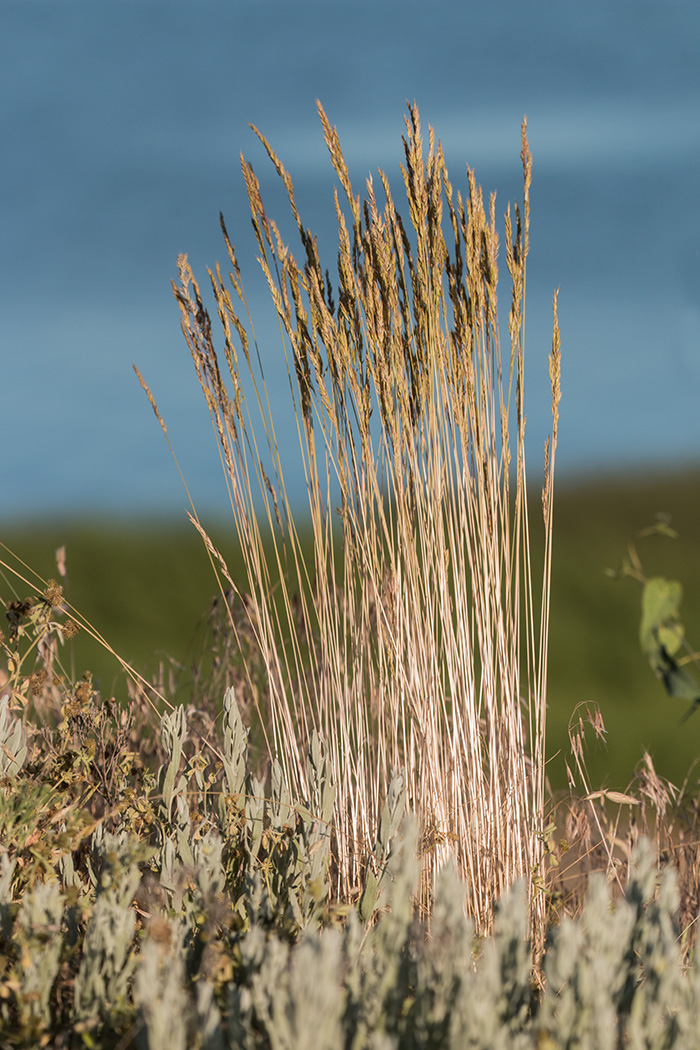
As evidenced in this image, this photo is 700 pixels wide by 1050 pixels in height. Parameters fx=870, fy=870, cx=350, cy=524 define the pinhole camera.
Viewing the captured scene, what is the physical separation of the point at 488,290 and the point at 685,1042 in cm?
162

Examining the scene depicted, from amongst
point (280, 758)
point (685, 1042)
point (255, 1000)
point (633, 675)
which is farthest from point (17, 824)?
point (633, 675)

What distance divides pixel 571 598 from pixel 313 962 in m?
10.6

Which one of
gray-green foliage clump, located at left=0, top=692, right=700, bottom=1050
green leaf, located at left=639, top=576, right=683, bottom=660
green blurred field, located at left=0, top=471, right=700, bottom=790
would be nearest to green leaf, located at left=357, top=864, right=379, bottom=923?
gray-green foliage clump, located at left=0, top=692, right=700, bottom=1050

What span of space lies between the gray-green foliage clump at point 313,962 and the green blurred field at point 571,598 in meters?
6.36

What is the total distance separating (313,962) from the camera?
44.6 inches

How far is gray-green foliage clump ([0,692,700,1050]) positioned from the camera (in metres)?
1.23

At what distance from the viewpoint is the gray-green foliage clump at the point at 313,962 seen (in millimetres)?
1233

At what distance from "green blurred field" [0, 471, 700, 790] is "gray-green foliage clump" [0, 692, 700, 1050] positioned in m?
6.36

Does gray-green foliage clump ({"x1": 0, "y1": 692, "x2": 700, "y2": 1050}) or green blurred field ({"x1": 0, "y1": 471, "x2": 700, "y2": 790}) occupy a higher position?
green blurred field ({"x1": 0, "y1": 471, "x2": 700, "y2": 790})

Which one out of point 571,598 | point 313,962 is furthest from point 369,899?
point 571,598

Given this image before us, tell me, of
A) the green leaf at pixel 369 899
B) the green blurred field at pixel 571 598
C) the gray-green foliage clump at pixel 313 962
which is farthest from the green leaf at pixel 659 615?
the green blurred field at pixel 571 598

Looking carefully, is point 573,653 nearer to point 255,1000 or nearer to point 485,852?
point 485,852

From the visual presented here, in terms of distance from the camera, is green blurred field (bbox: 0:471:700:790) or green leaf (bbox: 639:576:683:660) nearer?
green leaf (bbox: 639:576:683:660)

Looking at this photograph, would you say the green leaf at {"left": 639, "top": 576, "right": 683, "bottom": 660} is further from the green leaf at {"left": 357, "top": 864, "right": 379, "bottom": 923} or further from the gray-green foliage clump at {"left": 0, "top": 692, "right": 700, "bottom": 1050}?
the green leaf at {"left": 357, "top": 864, "right": 379, "bottom": 923}
